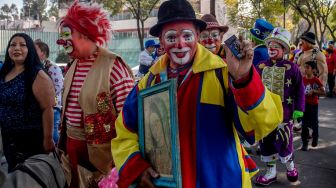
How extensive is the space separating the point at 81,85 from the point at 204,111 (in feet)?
4.67

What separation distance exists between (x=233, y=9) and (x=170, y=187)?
25706 millimetres

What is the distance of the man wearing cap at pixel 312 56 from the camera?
7.46 meters

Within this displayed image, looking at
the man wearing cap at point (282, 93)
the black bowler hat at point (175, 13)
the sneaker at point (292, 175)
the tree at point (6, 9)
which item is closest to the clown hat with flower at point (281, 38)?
the man wearing cap at point (282, 93)

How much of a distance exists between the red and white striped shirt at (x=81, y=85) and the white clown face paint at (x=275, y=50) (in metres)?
2.47

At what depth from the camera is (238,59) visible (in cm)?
180

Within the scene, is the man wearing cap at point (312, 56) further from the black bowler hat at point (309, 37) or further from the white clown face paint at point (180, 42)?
the white clown face paint at point (180, 42)

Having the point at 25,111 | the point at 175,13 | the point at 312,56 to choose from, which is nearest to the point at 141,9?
the point at 312,56

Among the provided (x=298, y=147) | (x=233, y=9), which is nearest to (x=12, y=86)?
→ (x=298, y=147)

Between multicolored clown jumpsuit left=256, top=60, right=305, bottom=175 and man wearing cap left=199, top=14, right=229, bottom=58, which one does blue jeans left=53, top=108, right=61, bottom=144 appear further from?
multicolored clown jumpsuit left=256, top=60, right=305, bottom=175

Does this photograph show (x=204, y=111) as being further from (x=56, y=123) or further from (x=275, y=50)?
(x=56, y=123)

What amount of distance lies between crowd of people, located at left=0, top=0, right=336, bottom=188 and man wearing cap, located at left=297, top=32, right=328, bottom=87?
9.15ft

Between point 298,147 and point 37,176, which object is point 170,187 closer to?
point 37,176

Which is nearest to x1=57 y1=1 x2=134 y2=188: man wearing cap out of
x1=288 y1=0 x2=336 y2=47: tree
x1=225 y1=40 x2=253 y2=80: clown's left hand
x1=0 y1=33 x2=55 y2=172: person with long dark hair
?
x1=0 y1=33 x2=55 y2=172: person with long dark hair

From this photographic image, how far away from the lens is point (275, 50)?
493 cm
